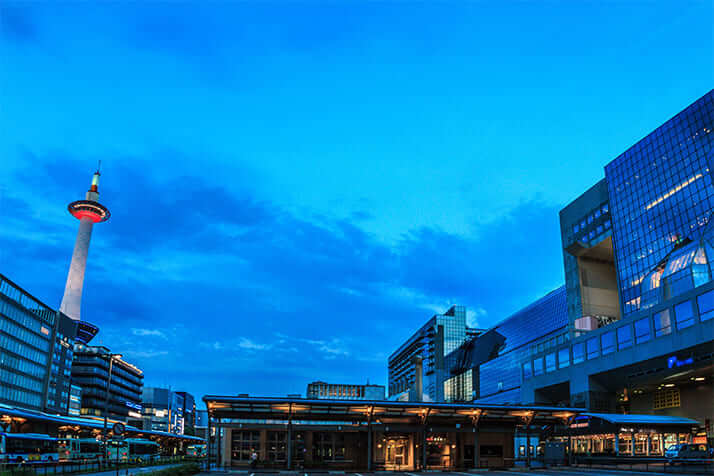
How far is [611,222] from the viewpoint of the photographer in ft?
303

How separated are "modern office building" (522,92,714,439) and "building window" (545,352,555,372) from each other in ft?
1.02

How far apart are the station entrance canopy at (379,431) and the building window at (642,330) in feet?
69.6

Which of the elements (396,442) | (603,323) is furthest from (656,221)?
(396,442)

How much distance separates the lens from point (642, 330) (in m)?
70.6

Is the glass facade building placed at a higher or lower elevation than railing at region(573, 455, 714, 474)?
higher

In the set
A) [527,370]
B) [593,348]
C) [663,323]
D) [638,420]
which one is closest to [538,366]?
[527,370]

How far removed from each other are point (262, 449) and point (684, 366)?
44.4 m

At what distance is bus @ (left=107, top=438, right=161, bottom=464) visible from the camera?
78113 millimetres

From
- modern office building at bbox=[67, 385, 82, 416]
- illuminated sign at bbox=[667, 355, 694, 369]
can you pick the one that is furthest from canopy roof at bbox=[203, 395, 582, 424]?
modern office building at bbox=[67, 385, 82, 416]

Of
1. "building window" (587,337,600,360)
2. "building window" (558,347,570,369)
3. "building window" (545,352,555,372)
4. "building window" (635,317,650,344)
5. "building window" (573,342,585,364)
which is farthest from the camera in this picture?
"building window" (545,352,555,372)

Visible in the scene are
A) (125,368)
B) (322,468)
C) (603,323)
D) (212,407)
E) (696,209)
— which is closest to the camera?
(212,407)

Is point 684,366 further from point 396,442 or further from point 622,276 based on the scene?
point 396,442

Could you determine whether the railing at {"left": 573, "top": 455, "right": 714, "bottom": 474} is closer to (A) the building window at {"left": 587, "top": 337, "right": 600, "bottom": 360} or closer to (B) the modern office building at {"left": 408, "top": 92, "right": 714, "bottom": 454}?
(B) the modern office building at {"left": 408, "top": 92, "right": 714, "bottom": 454}

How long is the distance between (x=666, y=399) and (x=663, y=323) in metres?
16.3
